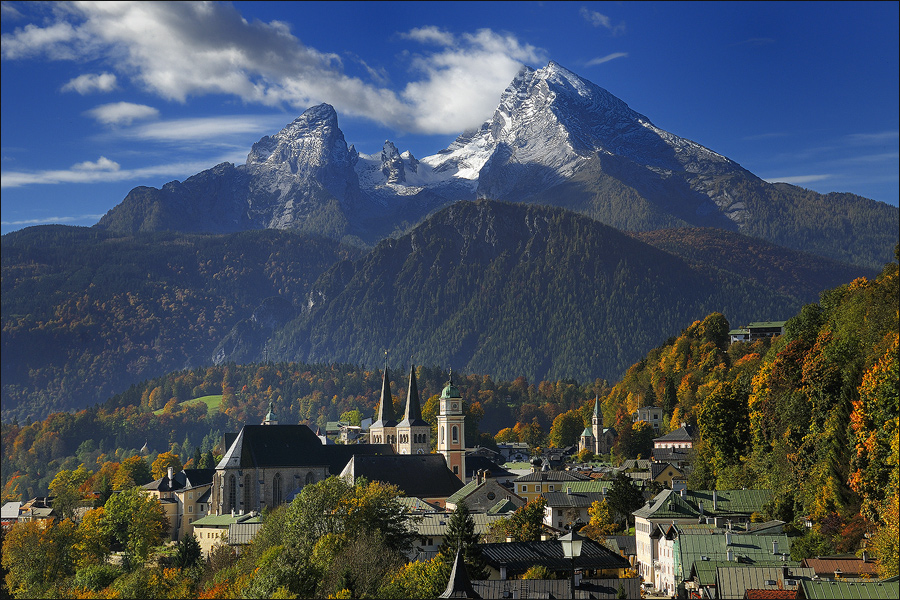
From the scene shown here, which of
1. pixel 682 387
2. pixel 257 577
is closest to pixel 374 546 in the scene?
pixel 257 577

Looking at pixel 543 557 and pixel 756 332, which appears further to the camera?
pixel 756 332

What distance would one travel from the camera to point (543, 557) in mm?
79375

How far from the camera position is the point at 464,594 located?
6425cm

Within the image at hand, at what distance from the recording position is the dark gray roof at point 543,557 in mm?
77750

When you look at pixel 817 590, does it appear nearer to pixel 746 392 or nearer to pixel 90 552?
pixel 746 392

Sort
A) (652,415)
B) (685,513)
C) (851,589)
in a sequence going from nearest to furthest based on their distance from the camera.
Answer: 1. (851,589)
2. (685,513)
3. (652,415)

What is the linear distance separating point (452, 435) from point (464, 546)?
6307 centimetres

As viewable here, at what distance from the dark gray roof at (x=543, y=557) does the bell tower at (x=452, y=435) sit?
57010mm

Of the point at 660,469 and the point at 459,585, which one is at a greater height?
the point at 660,469

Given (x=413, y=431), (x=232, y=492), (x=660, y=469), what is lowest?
(x=232, y=492)

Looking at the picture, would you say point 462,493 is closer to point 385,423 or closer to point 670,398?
point 385,423

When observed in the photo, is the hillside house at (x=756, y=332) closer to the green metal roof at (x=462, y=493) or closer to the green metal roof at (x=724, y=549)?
the green metal roof at (x=462, y=493)

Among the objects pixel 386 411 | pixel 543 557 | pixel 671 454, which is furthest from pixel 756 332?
pixel 543 557

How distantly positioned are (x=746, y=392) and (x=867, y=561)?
4122 cm
